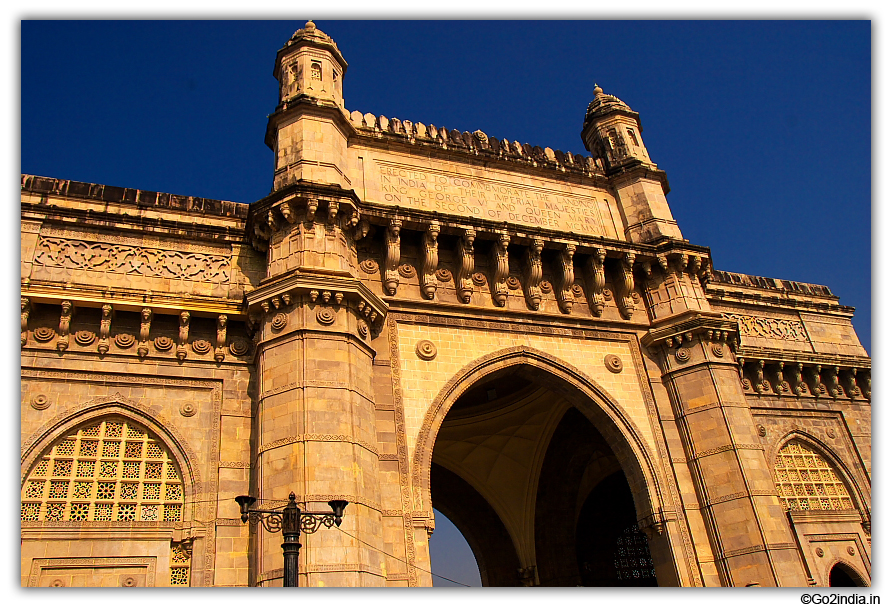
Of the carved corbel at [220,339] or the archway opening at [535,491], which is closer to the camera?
the carved corbel at [220,339]

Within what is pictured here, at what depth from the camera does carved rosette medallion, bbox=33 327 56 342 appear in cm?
1088

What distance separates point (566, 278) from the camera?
46.6 ft

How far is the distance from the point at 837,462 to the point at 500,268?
9725mm

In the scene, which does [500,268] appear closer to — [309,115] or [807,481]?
[309,115]

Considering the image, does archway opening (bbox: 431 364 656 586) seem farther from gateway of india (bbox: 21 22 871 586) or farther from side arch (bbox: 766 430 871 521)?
side arch (bbox: 766 430 871 521)

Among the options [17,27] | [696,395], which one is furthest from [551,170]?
[17,27]

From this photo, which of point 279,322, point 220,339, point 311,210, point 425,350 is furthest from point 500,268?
point 220,339

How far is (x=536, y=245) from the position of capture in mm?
13914

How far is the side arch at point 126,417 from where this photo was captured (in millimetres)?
10227

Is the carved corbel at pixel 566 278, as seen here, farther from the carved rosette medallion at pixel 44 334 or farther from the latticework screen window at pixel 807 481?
the carved rosette medallion at pixel 44 334

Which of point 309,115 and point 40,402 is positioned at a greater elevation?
point 309,115

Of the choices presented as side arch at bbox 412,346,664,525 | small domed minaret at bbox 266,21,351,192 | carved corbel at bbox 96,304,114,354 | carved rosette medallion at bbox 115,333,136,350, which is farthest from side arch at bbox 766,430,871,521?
carved corbel at bbox 96,304,114,354

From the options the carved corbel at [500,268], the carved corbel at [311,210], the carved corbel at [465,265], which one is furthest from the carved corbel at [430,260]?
the carved corbel at [311,210]

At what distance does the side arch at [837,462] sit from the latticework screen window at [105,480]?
12909 millimetres
